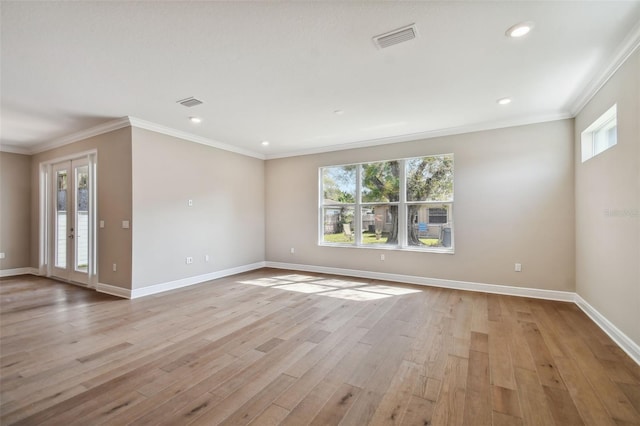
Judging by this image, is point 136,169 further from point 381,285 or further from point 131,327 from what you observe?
point 381,285

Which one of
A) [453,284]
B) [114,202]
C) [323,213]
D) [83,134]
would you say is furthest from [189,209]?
[453,284]

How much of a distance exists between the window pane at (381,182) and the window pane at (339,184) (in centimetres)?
27

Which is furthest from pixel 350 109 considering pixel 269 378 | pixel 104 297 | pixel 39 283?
pixel 39 283

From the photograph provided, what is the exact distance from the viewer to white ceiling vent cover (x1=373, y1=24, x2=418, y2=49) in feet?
7.34

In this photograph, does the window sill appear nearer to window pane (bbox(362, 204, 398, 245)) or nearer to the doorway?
window pane (bbox(362, 204, 398, 245))

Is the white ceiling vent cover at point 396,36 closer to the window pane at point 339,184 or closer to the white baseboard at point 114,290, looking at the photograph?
the window pane at point 339,184

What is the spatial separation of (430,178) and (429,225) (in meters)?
0.85

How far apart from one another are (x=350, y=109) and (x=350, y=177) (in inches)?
87.9

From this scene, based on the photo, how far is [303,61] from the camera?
106 inches

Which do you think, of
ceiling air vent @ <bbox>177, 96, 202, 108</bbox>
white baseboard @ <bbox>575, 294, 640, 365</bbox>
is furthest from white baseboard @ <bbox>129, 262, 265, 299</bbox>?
white baseboard @ <bbox>575, 294, 640, 365</bbox>

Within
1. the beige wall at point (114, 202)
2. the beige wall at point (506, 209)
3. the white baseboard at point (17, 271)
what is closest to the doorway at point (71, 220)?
the beige wall at point (114, 202)

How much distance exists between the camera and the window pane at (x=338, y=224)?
6051 millimetres

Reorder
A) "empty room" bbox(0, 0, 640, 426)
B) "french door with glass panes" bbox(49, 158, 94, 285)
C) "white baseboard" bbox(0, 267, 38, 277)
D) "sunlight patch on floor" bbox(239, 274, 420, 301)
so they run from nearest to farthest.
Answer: "empty room" bbox(0, 0, 640, 426), "sunlight patch on floor" bbox(239, 274, 420, 301), "french door with glass panes" bbox(49, 158, 94, 285), "white baseboard" bbox(0, 267, 38, 277)

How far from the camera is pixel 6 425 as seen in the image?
1.68 metres
